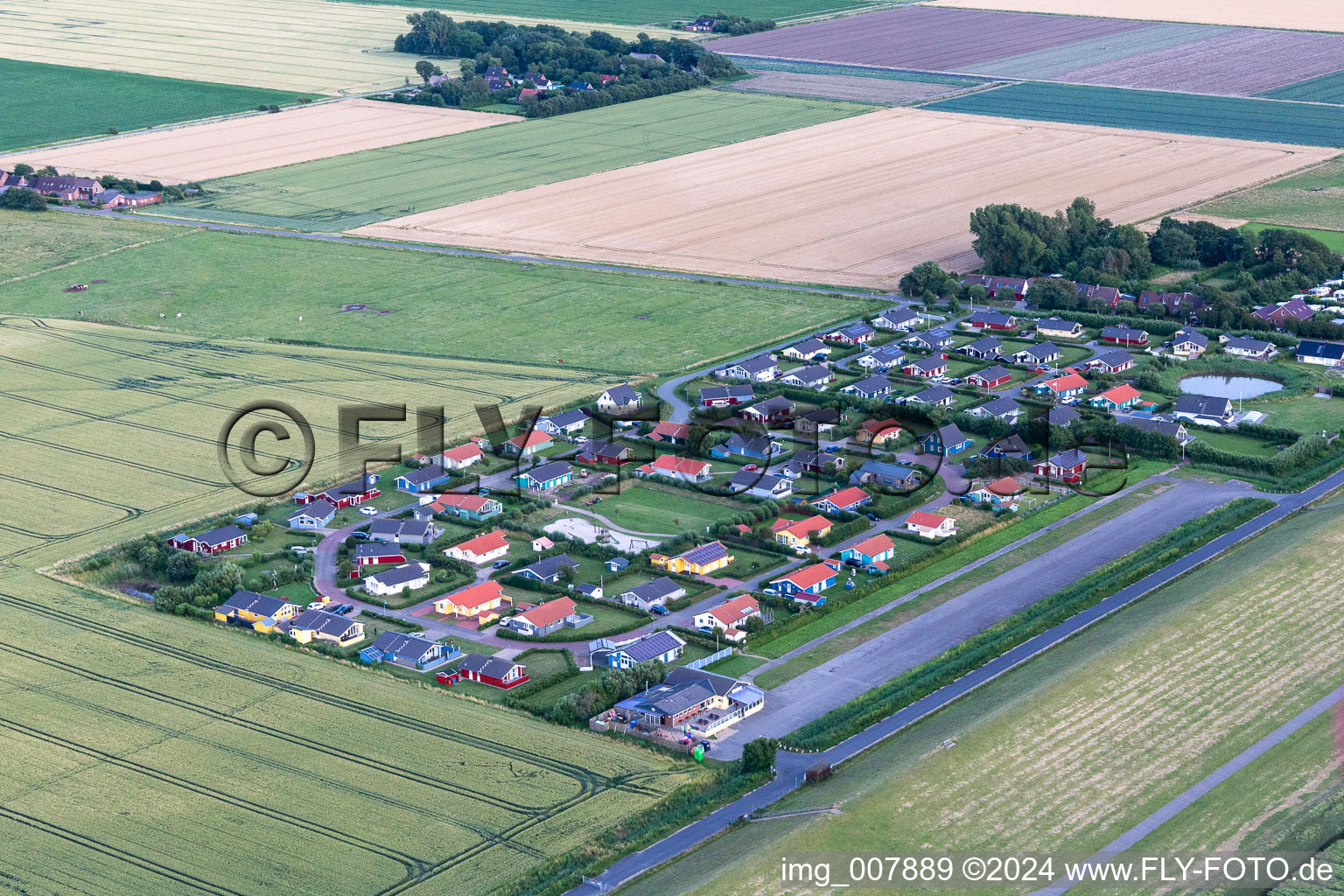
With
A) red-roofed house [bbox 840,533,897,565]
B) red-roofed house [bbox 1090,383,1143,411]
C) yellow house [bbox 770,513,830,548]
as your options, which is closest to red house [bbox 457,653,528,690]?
yellow house [bbox 770,513,830,548]

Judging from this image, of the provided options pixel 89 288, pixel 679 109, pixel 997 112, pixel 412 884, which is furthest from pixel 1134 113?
pixel 412 884

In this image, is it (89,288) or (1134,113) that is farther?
(1134,113)

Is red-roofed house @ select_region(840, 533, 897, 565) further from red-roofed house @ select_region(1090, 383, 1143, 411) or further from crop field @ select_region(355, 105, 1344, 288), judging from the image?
crop field @ select_region(355, 105, 1344, 288)

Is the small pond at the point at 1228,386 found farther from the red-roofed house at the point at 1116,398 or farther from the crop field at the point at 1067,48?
the crop field at the point at 1067,48

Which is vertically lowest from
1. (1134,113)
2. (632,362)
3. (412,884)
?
(412,884)

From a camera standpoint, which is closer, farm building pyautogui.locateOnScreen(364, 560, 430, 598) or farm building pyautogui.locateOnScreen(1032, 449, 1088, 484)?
farm building pyautogui.locateOnScreen(364, 560, 430, 598)

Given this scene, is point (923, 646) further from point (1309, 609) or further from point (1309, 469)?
point (1309, 469)

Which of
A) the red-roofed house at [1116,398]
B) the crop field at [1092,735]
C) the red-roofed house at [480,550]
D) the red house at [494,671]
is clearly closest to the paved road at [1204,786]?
the crop field at [1092,735]
